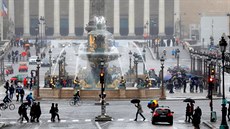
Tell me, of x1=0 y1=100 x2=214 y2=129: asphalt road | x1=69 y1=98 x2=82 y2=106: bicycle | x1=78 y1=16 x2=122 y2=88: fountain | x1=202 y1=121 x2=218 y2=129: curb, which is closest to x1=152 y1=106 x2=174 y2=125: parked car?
x1=0 y1=100 x2=214 y2=129: asphalt road

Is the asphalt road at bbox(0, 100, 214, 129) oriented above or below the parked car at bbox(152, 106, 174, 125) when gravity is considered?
below

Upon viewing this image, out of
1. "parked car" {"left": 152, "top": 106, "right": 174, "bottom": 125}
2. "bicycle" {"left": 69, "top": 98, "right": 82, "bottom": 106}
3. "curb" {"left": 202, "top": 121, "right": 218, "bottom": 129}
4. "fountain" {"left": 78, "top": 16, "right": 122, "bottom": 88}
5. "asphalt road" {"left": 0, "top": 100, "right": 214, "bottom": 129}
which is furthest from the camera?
"fountain" {"left": 78, "top": 16, "right": 122, "bottom": 88}

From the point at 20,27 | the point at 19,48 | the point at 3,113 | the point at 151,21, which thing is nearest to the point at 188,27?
the point at 151,21

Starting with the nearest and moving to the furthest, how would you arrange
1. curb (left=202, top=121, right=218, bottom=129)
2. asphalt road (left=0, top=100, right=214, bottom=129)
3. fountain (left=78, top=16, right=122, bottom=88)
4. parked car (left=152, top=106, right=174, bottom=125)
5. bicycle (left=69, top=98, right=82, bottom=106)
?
curb (left=202, top=121, right=218, bottom=129) < asphalt road (left=0, top=100, right=214, bottom=129) < parked car (left=152, top=106, right=174, bottom=125) < bicycle (left=69, top=98, right=82, bottom=106) < fountain (left=78, top=16, right=122, bottom=88)

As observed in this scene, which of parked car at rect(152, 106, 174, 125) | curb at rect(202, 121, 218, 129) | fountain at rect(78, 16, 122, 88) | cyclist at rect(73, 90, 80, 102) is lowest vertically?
curb at rect(202, 121, 218, 129)

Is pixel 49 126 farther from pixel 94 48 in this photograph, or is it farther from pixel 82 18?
pixel 82 18

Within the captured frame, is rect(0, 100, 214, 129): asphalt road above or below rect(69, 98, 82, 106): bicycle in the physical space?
below

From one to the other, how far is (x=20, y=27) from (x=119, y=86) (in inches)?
3553

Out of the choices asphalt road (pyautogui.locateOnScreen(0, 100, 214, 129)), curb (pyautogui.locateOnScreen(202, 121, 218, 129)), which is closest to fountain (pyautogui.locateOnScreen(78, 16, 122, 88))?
asphalt road (pyautogui.locateOnScreen(0, 100, 214, 129))

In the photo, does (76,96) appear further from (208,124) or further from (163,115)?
(208,124)

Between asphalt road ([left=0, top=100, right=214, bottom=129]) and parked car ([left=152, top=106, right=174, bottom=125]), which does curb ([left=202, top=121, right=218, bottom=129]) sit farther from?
parked car ([left=152, top=106, right=174, bottom=125])

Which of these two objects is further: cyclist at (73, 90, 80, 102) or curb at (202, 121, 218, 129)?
cyclist at (73, 90, 80, 102)

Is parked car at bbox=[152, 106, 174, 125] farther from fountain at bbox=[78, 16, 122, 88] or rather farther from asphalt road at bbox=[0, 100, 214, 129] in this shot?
fountain at bbox=[78, 16, 122, 88]

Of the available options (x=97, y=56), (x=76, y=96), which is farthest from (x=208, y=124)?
(x=97, y=56)
